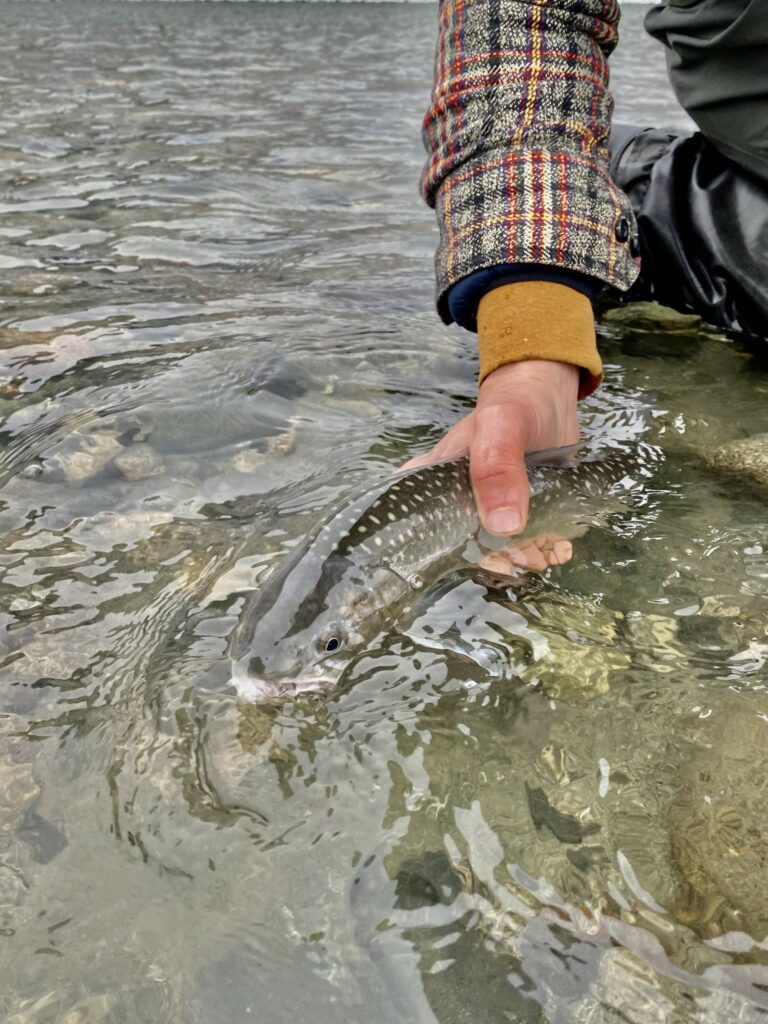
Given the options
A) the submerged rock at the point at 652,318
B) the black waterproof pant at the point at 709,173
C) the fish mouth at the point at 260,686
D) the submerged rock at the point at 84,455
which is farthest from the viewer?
the submerged rock at the point at 652,318

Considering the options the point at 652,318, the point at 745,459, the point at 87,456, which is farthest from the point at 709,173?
the point at 87,456

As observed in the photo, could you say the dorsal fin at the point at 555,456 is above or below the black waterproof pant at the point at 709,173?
below

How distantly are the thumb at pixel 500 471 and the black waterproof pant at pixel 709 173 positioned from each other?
206cm

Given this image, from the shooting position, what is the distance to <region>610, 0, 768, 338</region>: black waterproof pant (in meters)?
3.86

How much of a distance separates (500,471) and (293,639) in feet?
2.69

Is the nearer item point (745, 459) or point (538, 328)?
point (538, 328)

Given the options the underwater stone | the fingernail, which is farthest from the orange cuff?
the underwater stone

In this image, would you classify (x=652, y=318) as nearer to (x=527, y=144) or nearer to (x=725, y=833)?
(x=527, y=144)

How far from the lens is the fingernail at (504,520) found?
2807mm

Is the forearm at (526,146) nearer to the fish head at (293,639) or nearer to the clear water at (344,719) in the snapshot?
the clear water at (344,719)

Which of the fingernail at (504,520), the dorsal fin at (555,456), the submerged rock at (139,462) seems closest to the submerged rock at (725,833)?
the fingernail at (504,520)

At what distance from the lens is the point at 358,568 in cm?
277

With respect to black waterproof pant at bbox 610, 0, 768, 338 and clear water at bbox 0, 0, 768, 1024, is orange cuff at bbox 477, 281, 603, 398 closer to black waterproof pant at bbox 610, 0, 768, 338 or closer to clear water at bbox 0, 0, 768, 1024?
clear water at bbox 0, 0, 768, 1024

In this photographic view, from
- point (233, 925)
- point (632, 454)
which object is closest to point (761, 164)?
point (632, 454)
